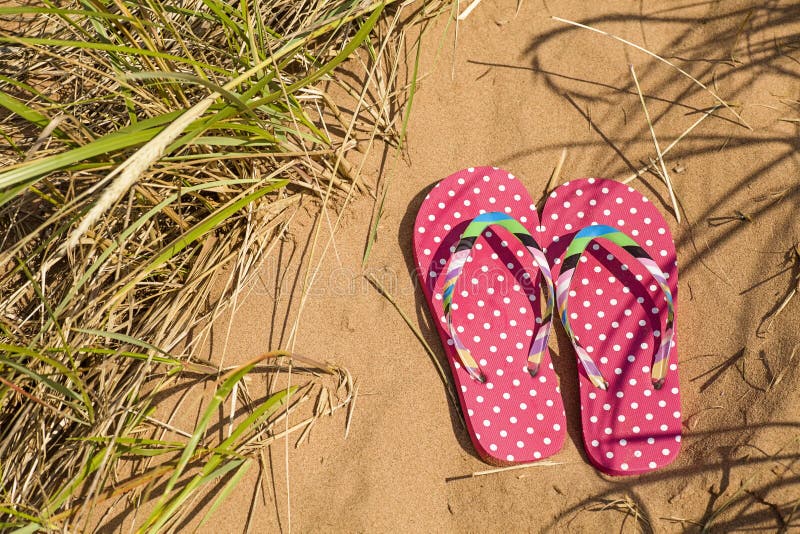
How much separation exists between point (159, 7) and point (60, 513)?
0.89m

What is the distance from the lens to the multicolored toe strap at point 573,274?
4.50 feet

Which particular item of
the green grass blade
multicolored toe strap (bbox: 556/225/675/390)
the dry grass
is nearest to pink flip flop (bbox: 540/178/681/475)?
multicolored toe strap (bbox: 556/225/675/390)

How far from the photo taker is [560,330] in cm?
144

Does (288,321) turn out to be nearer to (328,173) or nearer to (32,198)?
(328,173)

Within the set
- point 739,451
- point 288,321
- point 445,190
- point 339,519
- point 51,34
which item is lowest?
point 339,519

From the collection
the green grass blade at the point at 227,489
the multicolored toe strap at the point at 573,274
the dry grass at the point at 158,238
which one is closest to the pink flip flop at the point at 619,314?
the multicolored toe strap at the point at 573,274

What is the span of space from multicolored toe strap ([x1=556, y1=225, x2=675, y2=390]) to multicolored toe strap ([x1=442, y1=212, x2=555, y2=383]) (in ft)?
0.10

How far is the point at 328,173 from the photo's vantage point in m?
1.41

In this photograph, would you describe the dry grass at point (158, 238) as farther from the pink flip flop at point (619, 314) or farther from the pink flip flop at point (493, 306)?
the pink flip flop at point (619, 314)

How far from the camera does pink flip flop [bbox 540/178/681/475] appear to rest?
134cm

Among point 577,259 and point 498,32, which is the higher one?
point 498,32

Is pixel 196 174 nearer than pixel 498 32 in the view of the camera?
Yes

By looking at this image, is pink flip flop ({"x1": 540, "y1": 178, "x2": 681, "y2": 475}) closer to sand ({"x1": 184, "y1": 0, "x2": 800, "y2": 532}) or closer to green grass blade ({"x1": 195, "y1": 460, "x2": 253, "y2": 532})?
sand ({"x1": 184, "y1": 0, "x2": 800, "y2": 532})

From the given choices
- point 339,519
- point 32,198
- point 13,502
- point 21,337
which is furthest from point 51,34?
point 339,519
